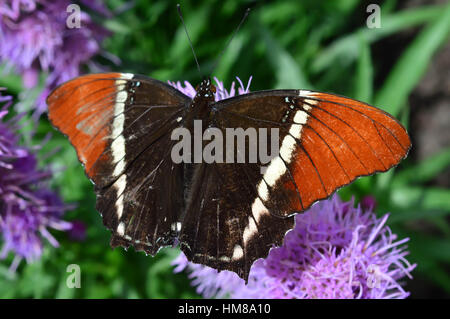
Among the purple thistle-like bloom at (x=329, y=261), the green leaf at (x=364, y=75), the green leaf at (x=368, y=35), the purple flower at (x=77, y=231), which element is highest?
the green leaf at (x=368, y=35)

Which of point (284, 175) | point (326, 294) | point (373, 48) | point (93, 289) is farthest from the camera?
point (373, 48)

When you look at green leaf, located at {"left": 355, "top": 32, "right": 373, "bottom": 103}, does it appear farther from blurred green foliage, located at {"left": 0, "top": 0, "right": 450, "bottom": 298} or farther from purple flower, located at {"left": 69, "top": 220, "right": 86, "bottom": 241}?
purple flower, located at {"left": 69, "top": 220, "right": 86, "bottom": 241}

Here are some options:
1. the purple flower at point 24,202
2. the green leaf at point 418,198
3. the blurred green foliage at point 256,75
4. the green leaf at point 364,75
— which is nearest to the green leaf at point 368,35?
the blurred green foliage at point 256,75

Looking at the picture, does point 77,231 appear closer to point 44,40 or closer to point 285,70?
point 44,40

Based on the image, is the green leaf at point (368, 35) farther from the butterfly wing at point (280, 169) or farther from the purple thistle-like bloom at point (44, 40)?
the butterfly wing at point (280, 169)

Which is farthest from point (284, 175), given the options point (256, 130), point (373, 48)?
point (373, 48)

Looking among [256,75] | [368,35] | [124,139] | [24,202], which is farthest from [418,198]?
[24,202]
